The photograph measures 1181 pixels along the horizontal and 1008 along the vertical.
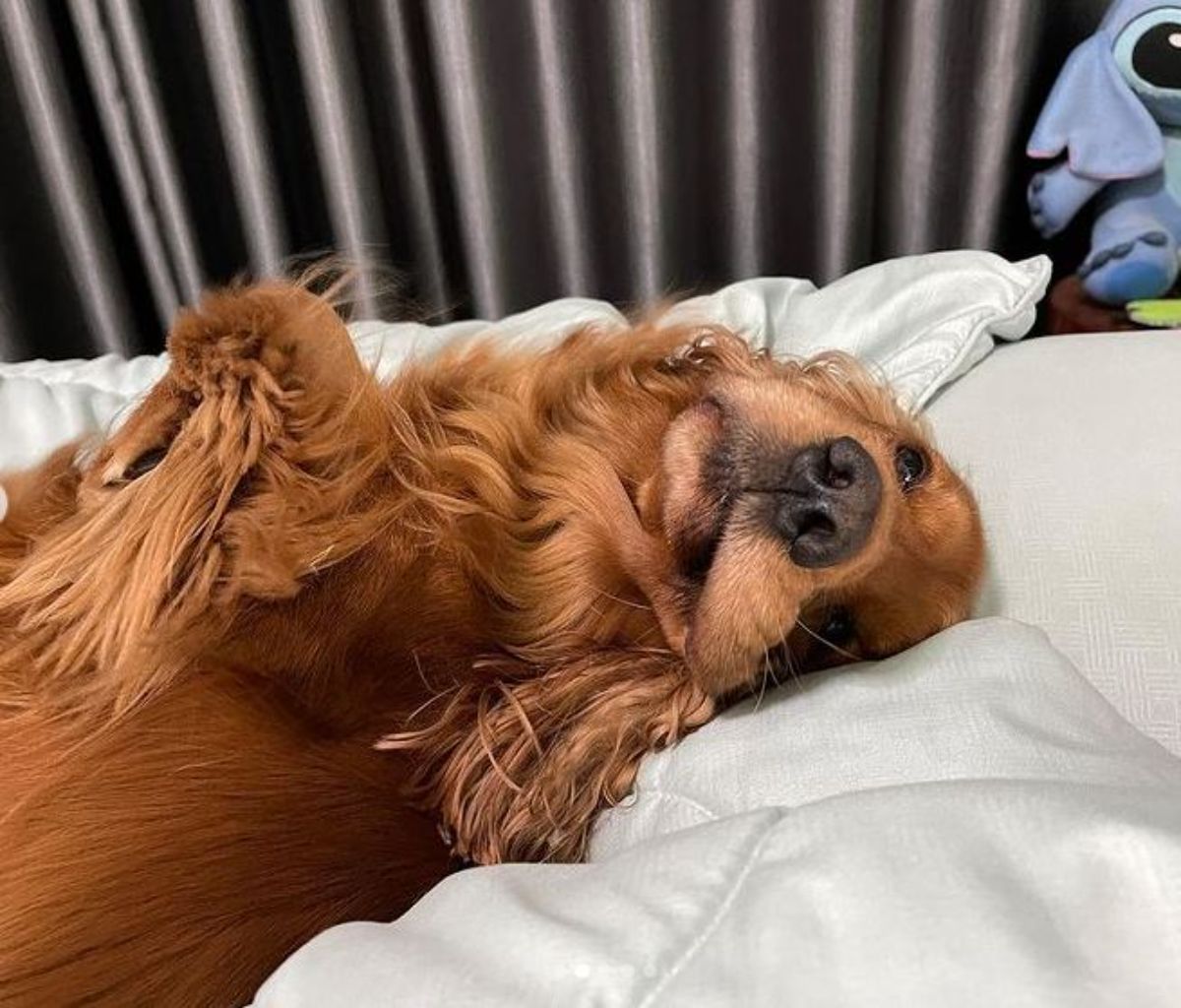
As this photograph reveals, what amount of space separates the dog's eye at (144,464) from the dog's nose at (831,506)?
52 centimetres

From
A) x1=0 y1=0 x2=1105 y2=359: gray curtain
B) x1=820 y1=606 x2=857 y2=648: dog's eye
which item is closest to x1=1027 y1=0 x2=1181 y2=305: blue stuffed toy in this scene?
x1=0 y1=0 x2=1105 y2=359: gray curtain

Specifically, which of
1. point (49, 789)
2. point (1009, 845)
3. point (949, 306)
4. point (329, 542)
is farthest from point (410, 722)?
point (949, 306)

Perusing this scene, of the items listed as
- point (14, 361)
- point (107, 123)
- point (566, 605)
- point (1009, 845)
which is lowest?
point (14, 361)

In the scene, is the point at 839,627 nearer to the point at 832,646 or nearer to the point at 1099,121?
the point at 832,646

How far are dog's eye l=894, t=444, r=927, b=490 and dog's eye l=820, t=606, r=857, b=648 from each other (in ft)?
0.46

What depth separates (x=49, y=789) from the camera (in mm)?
891

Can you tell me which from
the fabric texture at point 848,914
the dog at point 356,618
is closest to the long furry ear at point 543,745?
the dog at point 356,618

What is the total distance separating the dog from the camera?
90cm

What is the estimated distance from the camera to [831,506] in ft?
3.19

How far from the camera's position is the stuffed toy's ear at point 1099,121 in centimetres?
181

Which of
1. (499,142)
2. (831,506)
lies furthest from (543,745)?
(499,142)

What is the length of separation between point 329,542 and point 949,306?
2.83ft

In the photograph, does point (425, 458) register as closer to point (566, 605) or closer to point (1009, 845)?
point (566, 605)

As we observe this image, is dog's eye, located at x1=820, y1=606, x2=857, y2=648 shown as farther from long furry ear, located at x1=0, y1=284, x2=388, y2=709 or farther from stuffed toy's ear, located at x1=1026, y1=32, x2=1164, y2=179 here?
stuffed toy's ear, located at x1=1026, y1=32, x2=1164, y2=179
